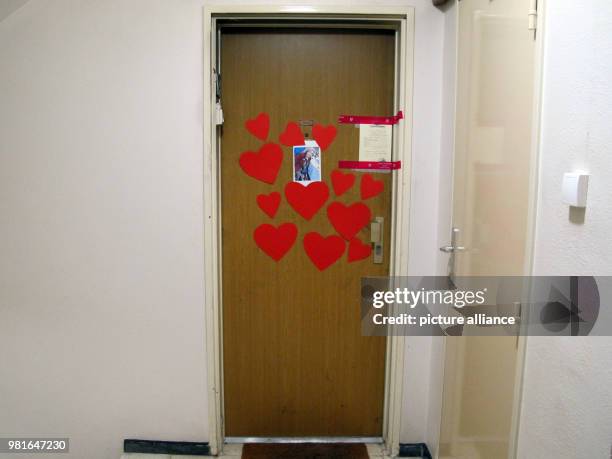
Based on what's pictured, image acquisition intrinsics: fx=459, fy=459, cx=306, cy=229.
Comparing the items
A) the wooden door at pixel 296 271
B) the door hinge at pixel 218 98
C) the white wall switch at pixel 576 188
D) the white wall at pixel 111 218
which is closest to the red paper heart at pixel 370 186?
the wooden door at pixel 296 271

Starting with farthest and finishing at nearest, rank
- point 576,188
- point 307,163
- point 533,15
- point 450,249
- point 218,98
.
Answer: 1. point 307,163
2. point 218,98
3. point 450,249
4. point 533,15
5. point 576,188

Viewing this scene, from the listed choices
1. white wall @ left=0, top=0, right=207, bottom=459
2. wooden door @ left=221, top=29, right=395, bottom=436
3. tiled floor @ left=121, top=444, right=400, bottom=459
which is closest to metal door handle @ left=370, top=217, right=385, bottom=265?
wooden door @ left=221, top=29, right=395, bottom=436

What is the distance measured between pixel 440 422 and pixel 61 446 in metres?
1.73

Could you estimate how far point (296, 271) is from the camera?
6.99ft

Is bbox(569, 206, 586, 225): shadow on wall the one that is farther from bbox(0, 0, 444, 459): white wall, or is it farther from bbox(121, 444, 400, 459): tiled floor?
bbox(121, 444, 400, 459): tiled floor

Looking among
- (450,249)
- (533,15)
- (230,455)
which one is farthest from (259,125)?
(230,455)

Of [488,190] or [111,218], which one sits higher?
[488,190]

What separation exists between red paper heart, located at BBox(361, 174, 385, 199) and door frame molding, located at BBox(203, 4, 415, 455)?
73 mm

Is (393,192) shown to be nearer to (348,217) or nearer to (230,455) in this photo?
(348,217)

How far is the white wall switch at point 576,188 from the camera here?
99 cm

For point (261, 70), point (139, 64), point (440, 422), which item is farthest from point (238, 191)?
point (440, 422)

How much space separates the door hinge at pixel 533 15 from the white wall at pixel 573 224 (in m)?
0.05

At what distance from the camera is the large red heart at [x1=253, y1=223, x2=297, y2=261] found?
6.89ft

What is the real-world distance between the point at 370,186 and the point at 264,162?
19.3 inches
